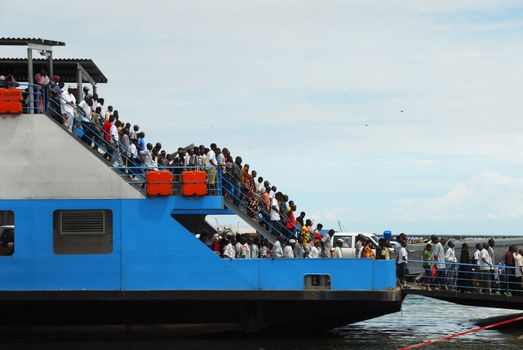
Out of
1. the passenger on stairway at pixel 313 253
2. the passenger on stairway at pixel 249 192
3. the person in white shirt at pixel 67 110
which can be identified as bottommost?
the passenger on stairway at pixel 313 253

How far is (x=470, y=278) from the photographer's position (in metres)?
20.3

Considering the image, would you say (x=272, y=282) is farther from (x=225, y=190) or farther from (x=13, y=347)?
(x=13, y=347)

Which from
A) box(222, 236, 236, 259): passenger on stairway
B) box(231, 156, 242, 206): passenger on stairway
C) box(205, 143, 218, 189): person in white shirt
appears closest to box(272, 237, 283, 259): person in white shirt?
box(222, 236, 236, 259): passenger on stairway

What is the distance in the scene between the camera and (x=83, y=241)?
17.9 metres

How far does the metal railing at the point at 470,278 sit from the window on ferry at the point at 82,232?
691cm

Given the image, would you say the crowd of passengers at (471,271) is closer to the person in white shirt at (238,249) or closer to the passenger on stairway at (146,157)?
the person in white shirt at (238,249)

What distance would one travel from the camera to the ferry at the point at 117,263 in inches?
677

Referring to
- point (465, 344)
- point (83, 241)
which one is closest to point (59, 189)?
point (83, 241)

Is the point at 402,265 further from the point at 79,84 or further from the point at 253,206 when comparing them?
the point at 79,84

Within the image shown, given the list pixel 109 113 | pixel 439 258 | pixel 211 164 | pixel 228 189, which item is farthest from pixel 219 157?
pixel 439 258

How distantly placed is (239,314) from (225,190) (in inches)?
101

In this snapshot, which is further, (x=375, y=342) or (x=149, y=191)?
(x=375, y=342)

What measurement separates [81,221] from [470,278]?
29.4ft

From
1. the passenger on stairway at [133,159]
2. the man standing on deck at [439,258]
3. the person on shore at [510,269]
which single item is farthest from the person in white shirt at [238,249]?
the person on shore at [510,269]
